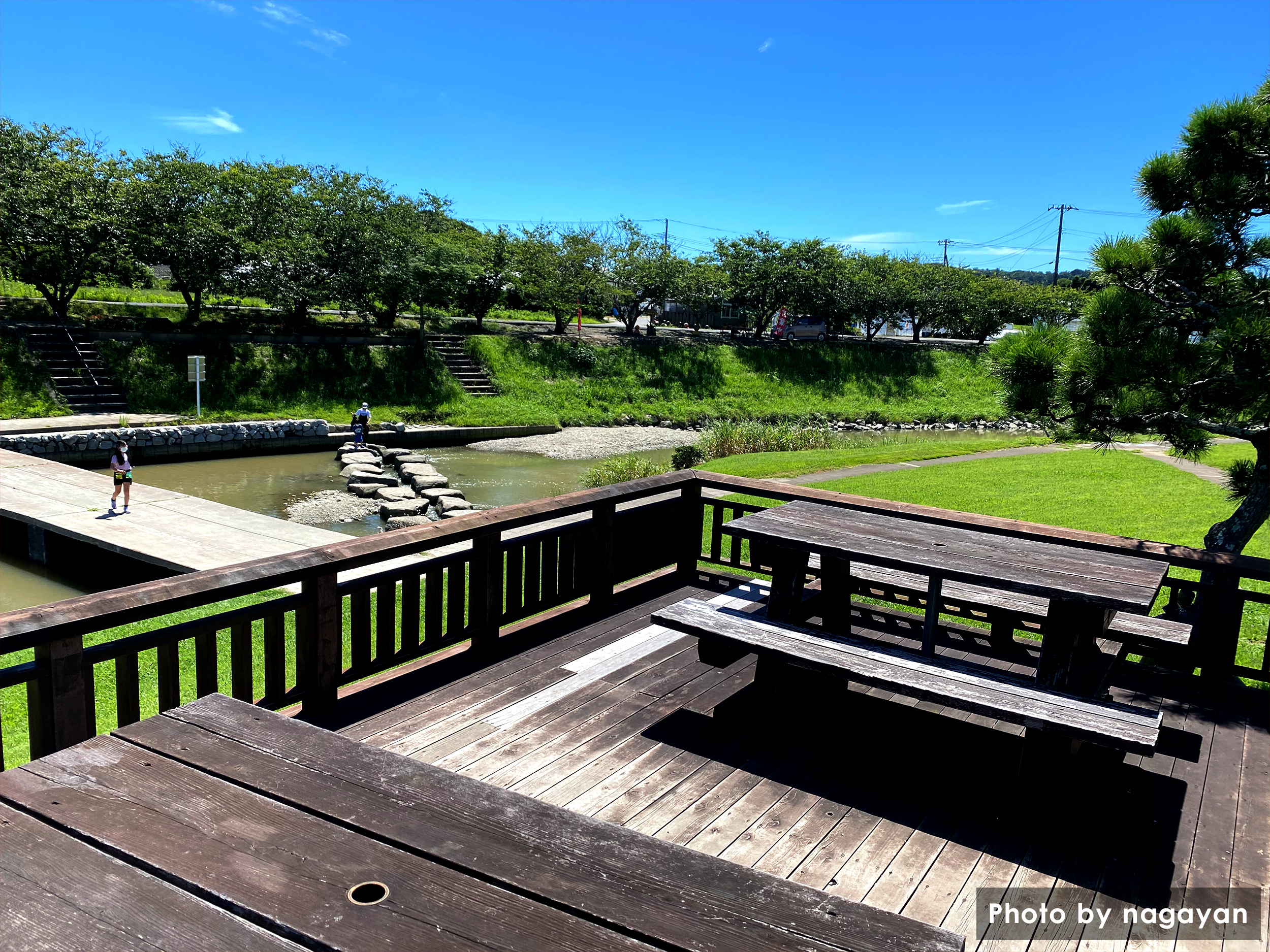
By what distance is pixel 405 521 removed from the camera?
1164 centimetres

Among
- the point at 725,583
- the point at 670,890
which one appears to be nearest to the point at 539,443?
the point at 725,583

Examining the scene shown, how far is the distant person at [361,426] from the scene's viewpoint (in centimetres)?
1780

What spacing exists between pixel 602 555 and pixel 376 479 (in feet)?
34.0

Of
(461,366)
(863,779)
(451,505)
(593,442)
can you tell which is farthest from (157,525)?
(461,366)

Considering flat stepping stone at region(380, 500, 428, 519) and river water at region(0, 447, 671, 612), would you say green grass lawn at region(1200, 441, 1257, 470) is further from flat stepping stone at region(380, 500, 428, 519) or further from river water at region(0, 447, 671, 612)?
flat stepping stone at region(380, 500, 428, 519)

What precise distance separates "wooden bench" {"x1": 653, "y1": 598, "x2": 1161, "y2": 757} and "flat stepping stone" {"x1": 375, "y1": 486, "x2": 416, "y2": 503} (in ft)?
31.6

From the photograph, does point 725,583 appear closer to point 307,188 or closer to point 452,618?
point 452,618

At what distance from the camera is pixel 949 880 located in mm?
→ 2732

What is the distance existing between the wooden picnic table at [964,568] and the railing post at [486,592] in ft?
3.98

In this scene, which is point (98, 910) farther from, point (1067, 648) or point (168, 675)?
point (1067, 648)

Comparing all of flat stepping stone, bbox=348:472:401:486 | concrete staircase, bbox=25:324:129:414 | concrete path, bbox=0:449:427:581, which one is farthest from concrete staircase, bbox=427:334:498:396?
concrete path, bbox=0:449:427:581

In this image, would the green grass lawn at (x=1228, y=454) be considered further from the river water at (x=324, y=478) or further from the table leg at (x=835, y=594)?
the table leg at (x=835, y=594)

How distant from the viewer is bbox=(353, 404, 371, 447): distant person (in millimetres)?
17797

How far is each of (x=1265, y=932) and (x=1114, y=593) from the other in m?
1.15
